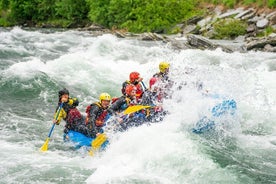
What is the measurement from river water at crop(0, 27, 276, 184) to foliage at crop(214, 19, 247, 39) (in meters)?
5.52

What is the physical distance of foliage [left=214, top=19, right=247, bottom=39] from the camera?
22.0 meters

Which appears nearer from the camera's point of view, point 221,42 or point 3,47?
point 3,47

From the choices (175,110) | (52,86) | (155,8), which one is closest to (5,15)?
(155,8)

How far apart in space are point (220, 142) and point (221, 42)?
12.7 meters

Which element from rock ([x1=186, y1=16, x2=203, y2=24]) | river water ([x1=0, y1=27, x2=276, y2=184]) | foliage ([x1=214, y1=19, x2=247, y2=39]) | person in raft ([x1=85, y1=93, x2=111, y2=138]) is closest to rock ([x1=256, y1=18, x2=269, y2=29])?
foliage ([x1=214, y1=19, x2=247, y2=39])

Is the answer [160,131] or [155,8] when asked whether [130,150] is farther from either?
[155,8]

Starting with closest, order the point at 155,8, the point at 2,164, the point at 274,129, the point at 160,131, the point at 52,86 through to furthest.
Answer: the point at 2,164 < the point at 160,131 < the point at 274,129 < the point at 52,86 < the point at 155,8

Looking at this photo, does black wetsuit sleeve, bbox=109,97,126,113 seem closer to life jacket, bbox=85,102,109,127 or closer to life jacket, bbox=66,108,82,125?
life jacket, bbox=85,102,109,127

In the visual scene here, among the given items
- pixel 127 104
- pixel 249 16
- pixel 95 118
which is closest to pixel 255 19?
pixel 249 16

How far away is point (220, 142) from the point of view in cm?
900

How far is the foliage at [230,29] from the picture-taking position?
72.2 feet

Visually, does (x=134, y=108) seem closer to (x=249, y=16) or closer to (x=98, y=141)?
(x=98, y=141)

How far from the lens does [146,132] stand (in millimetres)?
8477

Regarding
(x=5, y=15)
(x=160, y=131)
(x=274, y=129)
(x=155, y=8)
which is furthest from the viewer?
(x=5, y=15)
